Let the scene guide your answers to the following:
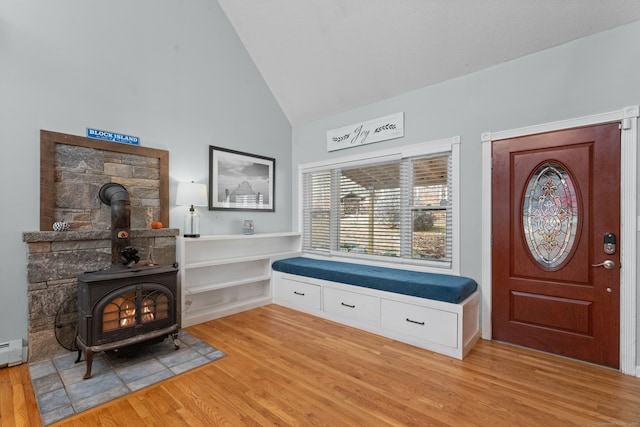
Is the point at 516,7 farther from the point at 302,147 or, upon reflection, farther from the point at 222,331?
the point at 222,331

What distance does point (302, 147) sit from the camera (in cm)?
479

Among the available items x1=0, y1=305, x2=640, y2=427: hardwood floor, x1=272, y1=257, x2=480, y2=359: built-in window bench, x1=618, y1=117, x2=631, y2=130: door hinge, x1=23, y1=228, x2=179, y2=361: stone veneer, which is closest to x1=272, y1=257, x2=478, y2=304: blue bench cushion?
x1=272, y1=257, x2=480, y2=359: built-in window bench

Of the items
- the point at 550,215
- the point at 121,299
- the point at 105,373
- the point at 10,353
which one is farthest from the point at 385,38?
the point at 10,353

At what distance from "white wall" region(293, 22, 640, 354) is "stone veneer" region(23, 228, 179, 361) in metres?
3.30

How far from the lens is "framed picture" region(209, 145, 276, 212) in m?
3.87

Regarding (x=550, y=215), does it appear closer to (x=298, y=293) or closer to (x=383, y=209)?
(x=383, y=209)

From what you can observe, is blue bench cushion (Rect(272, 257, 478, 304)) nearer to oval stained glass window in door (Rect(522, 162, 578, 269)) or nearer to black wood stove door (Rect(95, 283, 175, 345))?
oval stained glass window in door (Rect(522, 162, 578, 269))

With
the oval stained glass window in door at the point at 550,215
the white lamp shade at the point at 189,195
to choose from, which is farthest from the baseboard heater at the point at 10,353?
the oval stained glass window in door at the point at 550,215

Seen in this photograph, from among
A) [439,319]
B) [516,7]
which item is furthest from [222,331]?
[516,7]

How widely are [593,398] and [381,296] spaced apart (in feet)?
5.58

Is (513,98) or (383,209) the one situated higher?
(513,98)

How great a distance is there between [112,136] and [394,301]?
3.33 meters

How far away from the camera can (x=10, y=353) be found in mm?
2432

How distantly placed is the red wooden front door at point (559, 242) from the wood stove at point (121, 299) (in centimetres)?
321
